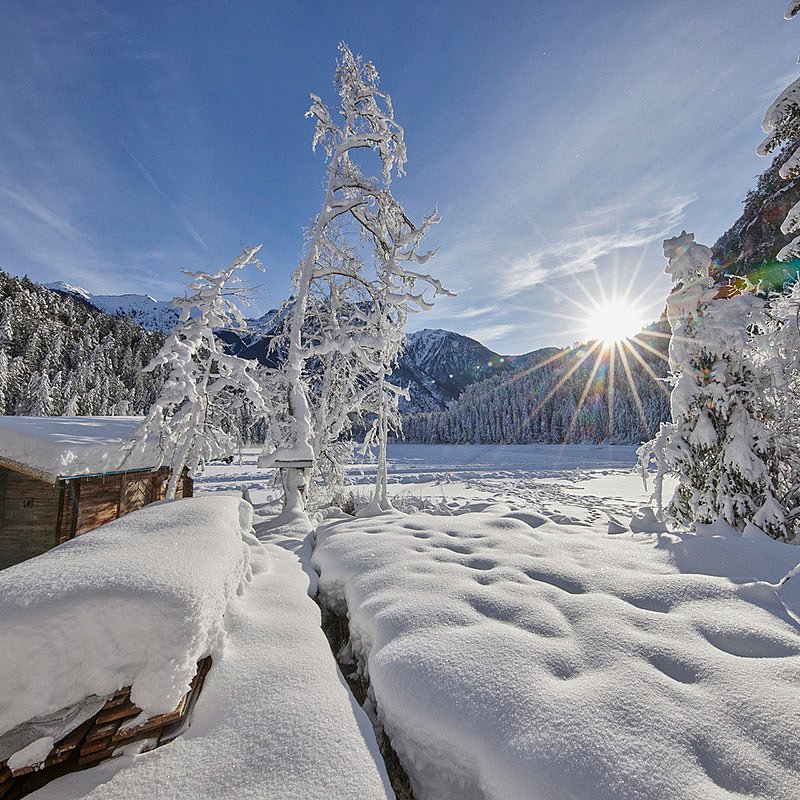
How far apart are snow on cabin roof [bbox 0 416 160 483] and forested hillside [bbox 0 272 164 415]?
38.9 meters

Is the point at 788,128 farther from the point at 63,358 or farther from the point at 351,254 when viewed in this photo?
the point at 63,358

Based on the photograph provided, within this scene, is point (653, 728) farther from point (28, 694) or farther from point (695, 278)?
point (695, 278)

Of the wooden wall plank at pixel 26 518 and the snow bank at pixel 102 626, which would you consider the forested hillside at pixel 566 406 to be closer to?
the wooden wall plank at pixel 26 518

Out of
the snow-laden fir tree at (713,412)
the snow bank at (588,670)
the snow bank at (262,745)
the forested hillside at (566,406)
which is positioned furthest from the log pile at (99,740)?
the forested hillside at (566,406)

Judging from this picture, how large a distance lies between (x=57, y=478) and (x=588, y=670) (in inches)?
284

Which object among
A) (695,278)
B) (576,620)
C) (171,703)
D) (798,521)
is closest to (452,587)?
(576,620)

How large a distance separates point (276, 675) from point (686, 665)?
2812 mm

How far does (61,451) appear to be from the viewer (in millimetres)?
5531

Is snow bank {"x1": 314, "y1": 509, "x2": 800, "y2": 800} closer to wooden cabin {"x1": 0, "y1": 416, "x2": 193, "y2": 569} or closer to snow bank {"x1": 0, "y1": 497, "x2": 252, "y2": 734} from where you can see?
snow bank {"x1": 0, "y1": 497, "x2": 252, "y2": 734}

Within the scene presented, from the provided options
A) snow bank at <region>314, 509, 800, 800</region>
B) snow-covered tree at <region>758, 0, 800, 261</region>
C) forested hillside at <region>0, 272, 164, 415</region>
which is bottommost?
snow bank at <region>314, 509, 800, 800</region>

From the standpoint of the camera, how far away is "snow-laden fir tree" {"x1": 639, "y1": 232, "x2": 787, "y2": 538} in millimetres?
5766

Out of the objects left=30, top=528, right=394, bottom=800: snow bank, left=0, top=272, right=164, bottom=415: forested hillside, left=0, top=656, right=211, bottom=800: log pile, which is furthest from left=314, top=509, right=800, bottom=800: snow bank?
left=0, top=272, right=164, bottom=415: forested hillside

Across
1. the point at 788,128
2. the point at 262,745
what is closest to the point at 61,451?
the point at 262,745

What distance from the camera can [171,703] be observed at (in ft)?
6.95
